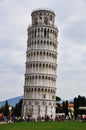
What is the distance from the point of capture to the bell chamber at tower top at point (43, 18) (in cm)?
9262

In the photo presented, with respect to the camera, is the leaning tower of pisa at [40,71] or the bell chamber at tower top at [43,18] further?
the bell chamber at tower top at [43,18]

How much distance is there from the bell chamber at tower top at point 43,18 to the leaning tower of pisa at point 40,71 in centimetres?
64

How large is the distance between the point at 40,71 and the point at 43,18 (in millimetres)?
14860

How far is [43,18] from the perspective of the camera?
9300cm

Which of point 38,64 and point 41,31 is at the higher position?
point 41,31

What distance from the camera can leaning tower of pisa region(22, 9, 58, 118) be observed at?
285ft

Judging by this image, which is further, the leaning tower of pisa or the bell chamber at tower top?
the bell chamber at tower top

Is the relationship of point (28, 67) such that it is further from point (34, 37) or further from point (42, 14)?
point (42, 14)

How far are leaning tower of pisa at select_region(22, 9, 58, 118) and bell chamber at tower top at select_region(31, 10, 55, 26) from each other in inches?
25.1

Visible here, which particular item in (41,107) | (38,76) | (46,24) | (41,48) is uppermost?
(46,24)

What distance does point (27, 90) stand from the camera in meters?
88.2

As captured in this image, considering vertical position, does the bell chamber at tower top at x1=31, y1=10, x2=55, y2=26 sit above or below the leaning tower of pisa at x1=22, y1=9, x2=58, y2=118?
above

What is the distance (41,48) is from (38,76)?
706 cm

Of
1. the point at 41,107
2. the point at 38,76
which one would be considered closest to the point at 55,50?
the point at 38,76
